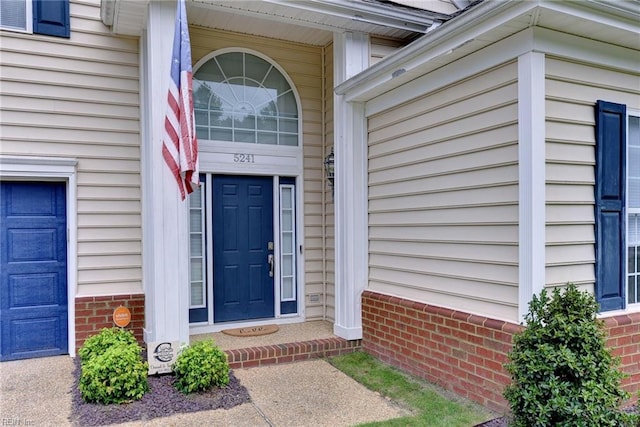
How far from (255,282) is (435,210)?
99.6 inches

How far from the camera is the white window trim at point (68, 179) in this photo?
4.57 metres

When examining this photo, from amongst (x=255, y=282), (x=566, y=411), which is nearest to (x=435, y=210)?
(x=566, y=411)

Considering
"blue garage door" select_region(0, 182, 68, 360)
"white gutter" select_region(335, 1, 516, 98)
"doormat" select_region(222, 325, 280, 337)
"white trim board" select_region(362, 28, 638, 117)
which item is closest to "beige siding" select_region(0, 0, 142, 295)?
"blue garage door" select_region(0, 182, 68, 360)

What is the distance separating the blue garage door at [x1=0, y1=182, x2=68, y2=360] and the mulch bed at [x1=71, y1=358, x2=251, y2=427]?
3.81ft

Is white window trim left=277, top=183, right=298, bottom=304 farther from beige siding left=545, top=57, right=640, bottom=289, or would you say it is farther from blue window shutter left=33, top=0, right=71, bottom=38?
beige siding left=545, top=57, right=640, bottom=289

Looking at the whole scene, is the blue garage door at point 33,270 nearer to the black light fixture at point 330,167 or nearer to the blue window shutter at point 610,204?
the black light fixture at point 330,167

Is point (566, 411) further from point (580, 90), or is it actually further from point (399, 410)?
point (580, 90)

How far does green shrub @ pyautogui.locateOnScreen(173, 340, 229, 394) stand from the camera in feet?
12.2

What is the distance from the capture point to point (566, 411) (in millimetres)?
2426

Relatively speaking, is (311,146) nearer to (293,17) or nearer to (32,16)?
(293,17)

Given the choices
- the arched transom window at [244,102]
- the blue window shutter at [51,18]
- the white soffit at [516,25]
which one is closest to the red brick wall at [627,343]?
the white soffit at [516,25]

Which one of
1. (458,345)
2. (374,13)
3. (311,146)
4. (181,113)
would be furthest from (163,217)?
(374,13)

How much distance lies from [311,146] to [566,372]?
4037 mm

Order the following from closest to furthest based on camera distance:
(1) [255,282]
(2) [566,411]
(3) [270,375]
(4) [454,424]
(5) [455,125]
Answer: (2) [566,411]
(4) [454,424]
(5) [455,125]
(3) [270,375]
(1) [255,282]
